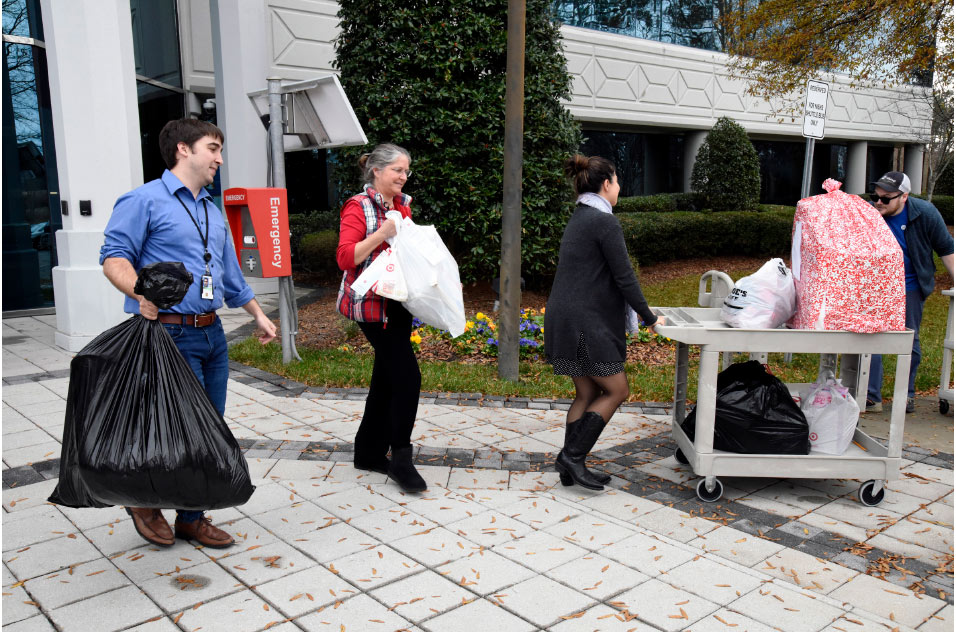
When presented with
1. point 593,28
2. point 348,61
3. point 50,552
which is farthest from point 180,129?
point 593,28

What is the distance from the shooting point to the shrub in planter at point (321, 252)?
1268 cm

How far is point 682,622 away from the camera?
2.78m

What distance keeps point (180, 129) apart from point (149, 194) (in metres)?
0.31

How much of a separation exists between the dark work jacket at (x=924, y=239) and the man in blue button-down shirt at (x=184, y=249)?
474 cm

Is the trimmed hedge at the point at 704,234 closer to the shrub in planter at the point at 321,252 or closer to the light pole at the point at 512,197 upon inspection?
the shrub in planter at the point at 321,252

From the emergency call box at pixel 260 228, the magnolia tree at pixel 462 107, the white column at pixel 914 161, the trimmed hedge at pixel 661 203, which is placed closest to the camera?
the emergency call box at pixel 260 228

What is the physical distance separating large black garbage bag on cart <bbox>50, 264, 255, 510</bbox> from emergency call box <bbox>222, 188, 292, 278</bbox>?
155 inches

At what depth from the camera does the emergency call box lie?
6.73 meters

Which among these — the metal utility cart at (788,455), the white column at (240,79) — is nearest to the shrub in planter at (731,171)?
the white column at (240,79)

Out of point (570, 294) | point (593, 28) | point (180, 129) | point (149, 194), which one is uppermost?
point (593, 28)

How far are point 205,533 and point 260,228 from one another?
3.90 m

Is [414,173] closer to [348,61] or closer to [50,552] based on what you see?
[348,61]

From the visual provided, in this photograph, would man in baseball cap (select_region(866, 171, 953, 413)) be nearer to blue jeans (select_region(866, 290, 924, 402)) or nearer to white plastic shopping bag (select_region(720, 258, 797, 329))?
A: blue jeans (select_region(866, 290, 924, 402))

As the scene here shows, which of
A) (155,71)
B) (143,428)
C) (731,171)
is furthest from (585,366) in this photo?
(731,171)
